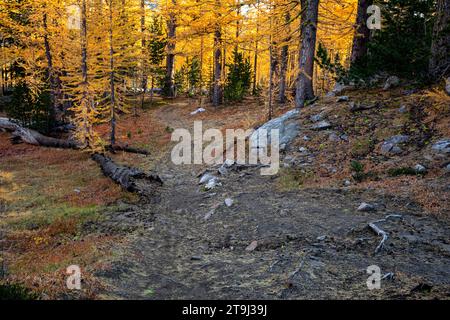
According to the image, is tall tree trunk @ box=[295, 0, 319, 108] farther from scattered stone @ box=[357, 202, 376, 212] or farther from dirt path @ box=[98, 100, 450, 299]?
scattered stone @ box=[357, 202, 376, 212]

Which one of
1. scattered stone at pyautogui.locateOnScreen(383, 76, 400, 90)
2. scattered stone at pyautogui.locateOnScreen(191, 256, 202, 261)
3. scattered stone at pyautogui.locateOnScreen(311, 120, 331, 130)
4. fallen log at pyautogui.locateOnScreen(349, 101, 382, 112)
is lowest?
scattered stone at pyautogui.locateOnScreen(191, 256, 202, 261)

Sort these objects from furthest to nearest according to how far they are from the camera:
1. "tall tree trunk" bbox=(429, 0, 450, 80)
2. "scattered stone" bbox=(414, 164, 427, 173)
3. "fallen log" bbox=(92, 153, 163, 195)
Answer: "fallen log" bbox=(92, 153, 163, 195)
"tall tree trunk" bbox=(429, 0, 450, 80)
"scattered stone" bbox=(414, 164, 427, 173)

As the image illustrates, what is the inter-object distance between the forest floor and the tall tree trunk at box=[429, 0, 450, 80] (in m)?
1.11

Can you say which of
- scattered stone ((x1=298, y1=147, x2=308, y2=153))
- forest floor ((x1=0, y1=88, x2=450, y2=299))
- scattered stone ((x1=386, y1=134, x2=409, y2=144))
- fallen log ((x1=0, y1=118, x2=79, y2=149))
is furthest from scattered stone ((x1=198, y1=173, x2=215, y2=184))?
fallen log ((x1=0, y1=118, x2=79, y2=149))

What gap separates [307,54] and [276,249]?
445 inches

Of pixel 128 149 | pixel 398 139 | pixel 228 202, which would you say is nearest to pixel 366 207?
pixel 228 202

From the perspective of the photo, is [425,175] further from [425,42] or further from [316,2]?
[316,2]

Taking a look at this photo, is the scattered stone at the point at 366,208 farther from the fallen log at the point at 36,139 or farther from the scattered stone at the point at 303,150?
the fallen log at the point at 36,139

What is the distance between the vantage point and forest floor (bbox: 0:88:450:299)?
537 cm

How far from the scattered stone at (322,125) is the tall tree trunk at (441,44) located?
3.80 metres

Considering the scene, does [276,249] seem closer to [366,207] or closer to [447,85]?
[366,207]

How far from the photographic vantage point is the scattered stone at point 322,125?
1312cm

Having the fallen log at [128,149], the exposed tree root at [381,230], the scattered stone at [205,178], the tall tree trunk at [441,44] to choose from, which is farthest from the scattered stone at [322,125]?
the fallen log at [128,149]

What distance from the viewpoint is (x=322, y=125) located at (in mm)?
13242
